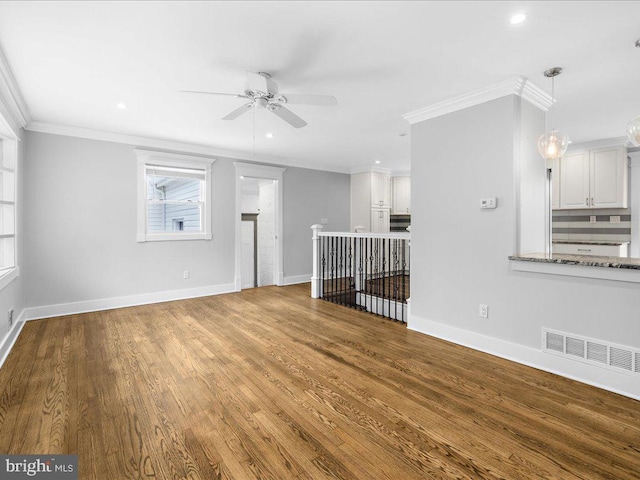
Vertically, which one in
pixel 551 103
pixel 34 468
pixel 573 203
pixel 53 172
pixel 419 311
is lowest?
pixel 34 468

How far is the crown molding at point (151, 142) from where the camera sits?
4327 mm

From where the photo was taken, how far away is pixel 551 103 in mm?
3324

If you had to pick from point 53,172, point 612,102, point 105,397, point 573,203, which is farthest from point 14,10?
point 573,203

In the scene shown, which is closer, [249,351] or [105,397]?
[105,397]

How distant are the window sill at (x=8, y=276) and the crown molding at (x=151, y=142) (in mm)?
1903

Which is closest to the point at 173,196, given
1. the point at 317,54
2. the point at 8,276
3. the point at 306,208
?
the point at 306,208

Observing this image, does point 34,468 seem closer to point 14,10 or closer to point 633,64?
point 14,10

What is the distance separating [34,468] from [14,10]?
2692 mm

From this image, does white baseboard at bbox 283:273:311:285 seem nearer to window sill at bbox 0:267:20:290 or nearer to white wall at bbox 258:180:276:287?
white wall at bbox 258:180:276:287

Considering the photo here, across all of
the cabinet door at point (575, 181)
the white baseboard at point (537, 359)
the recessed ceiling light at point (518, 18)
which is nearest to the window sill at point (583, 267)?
the white baseboard at point (537, 359)

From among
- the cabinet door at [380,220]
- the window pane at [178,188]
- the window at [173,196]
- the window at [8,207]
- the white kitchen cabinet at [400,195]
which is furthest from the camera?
the white kitchen cabinet at [400,195]

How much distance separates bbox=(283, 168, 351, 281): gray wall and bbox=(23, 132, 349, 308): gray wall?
A: 132 centimetres

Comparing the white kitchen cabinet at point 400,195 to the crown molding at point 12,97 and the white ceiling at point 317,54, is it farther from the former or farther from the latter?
the crown molding at point 12,97

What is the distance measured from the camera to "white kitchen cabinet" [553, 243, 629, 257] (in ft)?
15.4
